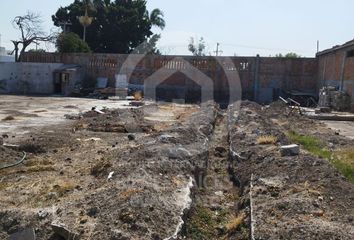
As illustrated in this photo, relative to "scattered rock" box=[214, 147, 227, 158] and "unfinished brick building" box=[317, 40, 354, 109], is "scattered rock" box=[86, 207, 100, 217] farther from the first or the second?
"unfinished brick building" box=[317, 40, 354, 109]

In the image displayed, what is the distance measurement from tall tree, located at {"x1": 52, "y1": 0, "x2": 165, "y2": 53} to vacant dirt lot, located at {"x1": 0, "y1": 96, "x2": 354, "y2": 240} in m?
32.9

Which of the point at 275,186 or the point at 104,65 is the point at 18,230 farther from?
the point at 104,65

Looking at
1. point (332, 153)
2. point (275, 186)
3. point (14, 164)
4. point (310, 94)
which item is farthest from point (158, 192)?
point (310, 94)

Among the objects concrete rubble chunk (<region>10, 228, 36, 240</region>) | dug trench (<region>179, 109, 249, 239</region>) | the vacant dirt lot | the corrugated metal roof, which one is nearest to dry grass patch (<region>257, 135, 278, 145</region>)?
the vacant dirt lot

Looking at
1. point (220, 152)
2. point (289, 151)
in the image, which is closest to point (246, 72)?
point (220, 152)

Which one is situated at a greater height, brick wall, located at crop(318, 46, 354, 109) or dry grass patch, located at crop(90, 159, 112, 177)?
brick wall, located at crop(318, 46, 354, 109)

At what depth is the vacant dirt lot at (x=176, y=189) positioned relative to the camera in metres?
A: 4.96

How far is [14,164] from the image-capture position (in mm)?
8523

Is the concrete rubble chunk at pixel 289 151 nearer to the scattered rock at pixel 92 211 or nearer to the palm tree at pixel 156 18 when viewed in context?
the scattered rock at pixel 92 211

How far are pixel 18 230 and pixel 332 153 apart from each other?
7.21 m

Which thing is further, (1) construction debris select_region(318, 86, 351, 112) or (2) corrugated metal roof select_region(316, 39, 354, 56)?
(2) corrugated metal roof select_region(316, 39, 354, 56)

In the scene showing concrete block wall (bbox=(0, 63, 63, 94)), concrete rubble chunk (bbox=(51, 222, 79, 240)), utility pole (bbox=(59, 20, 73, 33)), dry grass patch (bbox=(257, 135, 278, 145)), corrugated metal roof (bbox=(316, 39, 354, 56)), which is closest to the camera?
concrete rubble chunk (bbox=(51, 222, 79, 240))

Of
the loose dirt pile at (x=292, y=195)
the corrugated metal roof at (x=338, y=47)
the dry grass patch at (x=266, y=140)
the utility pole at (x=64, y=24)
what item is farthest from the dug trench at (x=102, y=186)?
the utility pole at (x=64, y=24)

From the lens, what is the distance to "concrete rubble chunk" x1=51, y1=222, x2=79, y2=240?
4712 mm
